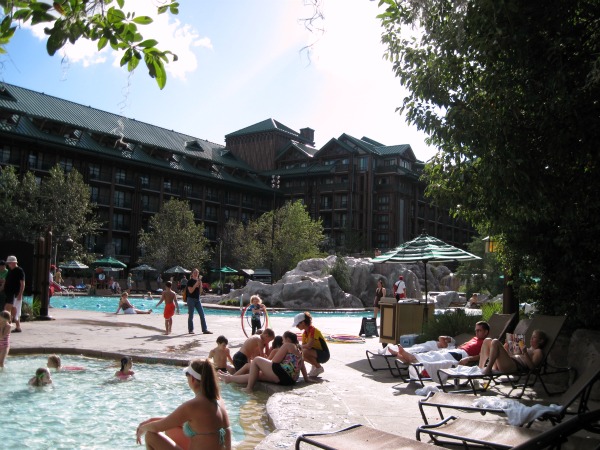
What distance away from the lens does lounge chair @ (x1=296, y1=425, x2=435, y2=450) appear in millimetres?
3750

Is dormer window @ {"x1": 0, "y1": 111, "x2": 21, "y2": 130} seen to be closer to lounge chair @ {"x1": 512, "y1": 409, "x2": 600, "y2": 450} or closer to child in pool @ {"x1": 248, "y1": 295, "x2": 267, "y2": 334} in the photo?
child in pool @ {"x1": 248, "y1": 295, "x2": 267, "y2": 334}

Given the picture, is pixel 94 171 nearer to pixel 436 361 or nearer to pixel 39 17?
pixel 436 361

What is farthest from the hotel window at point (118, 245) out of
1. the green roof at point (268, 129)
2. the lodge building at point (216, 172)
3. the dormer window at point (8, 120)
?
the green roof at point (268, 129)

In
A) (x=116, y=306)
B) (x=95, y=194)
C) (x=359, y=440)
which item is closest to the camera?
(x=359, y=440)

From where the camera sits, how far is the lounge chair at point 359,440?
375 cm

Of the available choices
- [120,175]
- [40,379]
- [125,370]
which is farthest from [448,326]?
[120,175]

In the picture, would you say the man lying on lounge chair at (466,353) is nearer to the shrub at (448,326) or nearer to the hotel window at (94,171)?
the shrub at (448,326)

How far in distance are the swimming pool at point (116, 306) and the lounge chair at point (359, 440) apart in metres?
23.5

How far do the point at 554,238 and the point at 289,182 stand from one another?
69978 millimetres

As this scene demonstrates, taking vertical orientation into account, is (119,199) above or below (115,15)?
above

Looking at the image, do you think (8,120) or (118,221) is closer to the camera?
(8,120)

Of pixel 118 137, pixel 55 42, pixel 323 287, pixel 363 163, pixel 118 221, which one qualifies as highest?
pixel 363 163

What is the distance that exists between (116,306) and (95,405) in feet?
88.8

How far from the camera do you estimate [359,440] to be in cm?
389
